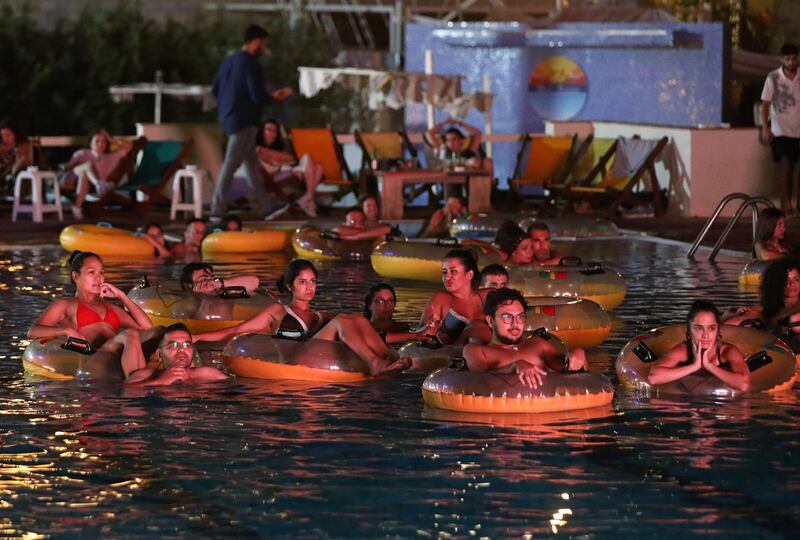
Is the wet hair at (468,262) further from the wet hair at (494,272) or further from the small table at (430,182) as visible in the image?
the small table at (430,182)

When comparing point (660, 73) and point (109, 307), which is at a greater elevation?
point (660, 73)

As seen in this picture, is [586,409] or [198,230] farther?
[198,230]

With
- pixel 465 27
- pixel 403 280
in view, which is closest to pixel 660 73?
pixel 465 27

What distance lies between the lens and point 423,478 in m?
6.62

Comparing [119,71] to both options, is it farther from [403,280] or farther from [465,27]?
[403,280]

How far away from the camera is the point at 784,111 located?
56.4 feet

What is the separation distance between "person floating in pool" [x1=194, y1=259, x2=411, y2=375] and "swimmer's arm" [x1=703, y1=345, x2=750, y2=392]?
1.68 meters

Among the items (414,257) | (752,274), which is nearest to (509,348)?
(752,274)

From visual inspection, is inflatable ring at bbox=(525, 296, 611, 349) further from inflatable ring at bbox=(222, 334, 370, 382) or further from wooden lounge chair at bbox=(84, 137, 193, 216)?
wooden lounge chair at bbox=(84, 137, 193, 216)

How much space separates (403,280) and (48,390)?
539 cm

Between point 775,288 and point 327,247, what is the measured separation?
6510mm

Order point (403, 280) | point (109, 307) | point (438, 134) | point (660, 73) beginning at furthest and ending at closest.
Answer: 1. point (660, 73)
2. point (438, 134)
3. point (403, 280)
4. point (109, 307)

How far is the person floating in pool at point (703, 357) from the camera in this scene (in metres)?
8.23

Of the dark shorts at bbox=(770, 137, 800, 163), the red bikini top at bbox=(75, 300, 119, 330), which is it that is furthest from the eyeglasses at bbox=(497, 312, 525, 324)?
the dark shorts at bbox=(770, 137, 800, 163)
